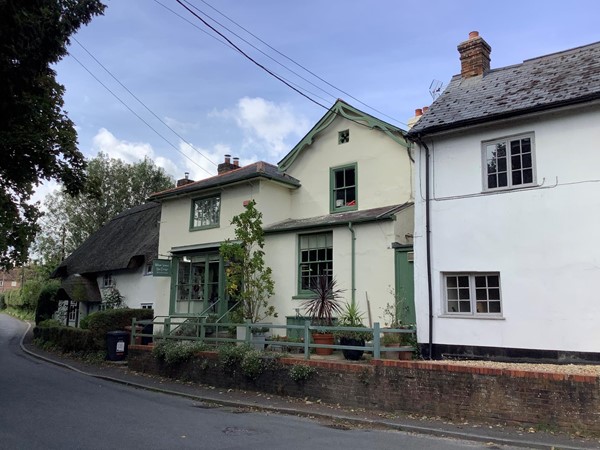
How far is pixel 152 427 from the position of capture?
835 cm

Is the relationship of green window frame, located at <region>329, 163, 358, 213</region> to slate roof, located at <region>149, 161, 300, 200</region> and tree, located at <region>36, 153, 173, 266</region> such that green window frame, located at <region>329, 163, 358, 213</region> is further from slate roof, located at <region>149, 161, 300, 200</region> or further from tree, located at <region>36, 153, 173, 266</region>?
tree, located at <region>36, 153, 173, 266</region>

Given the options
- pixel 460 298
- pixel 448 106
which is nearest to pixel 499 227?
pixel 460 298

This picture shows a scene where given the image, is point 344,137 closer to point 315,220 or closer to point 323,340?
point 315,220

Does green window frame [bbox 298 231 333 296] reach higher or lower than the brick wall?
higher

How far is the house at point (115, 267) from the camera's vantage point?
24.5 metres

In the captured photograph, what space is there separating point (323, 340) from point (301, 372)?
1.94 m

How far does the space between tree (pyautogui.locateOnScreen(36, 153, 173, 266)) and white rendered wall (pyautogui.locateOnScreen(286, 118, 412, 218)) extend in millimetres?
27985

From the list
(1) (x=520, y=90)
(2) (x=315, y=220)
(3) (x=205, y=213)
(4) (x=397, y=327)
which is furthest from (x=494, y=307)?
(3) (x=205, y=213)

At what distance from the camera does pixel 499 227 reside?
11.2m

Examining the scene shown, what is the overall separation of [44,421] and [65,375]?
25.9ft

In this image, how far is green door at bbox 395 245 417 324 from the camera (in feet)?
43.4

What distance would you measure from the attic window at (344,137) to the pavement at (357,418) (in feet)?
29.8

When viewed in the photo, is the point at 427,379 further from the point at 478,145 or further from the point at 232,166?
the point at 232,166

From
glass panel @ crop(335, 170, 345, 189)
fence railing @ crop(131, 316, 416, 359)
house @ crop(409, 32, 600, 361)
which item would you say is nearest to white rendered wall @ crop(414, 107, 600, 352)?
house @ crop(409, 32, 600, 361)
